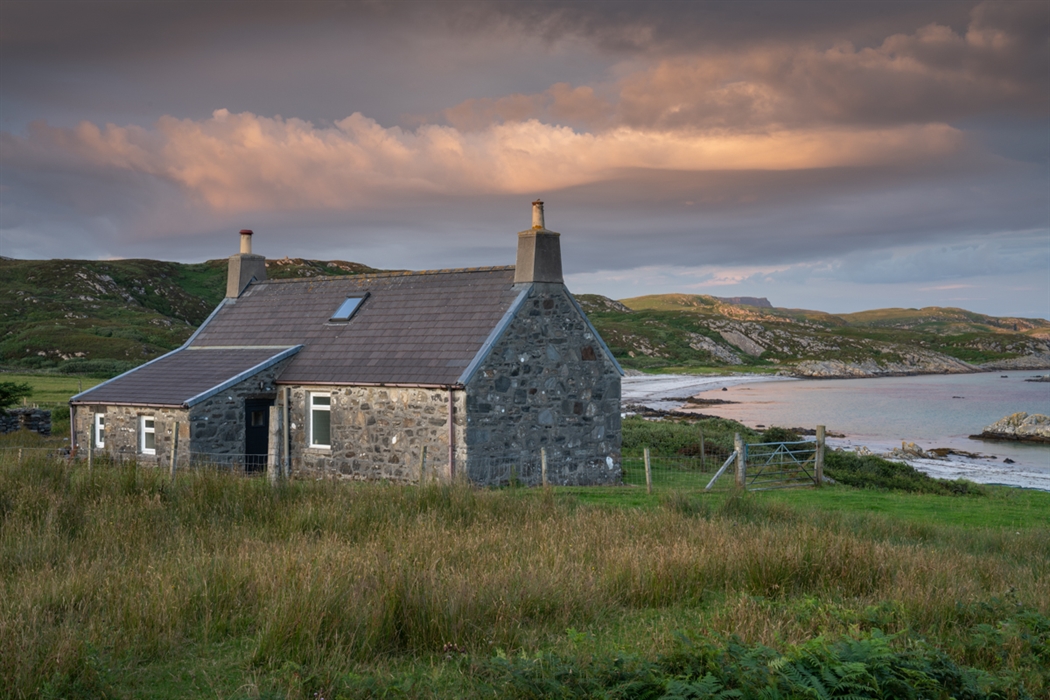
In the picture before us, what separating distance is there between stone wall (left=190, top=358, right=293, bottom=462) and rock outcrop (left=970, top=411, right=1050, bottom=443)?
4256 cm

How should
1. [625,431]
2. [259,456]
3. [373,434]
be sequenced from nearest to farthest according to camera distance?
[373,434]
[259,456]
[625,431]

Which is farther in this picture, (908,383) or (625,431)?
(908,383)

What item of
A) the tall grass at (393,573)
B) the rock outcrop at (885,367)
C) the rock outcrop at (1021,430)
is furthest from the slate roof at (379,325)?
the rock outcrop at (885,367)

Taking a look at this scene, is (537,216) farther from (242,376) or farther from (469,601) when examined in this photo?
(469,601)

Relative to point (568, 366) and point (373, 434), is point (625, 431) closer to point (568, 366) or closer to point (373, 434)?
point (568, 366)

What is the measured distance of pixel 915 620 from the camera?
702cm

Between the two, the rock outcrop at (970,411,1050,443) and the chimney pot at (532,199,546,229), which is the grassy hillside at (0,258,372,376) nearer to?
the chimney pot at (532,199,546,229)

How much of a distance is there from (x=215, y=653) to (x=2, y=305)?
103 m

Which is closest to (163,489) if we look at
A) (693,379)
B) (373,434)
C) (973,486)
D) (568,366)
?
(373,434)

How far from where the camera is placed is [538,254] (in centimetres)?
1958

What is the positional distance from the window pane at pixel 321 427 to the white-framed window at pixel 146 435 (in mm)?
3920

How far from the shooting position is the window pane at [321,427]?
20.0 meters

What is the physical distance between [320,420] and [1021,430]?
4277cm

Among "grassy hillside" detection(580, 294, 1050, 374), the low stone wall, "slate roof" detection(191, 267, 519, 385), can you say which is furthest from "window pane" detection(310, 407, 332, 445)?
"grassy hillside" detection(580, 294, 1050, 374)
